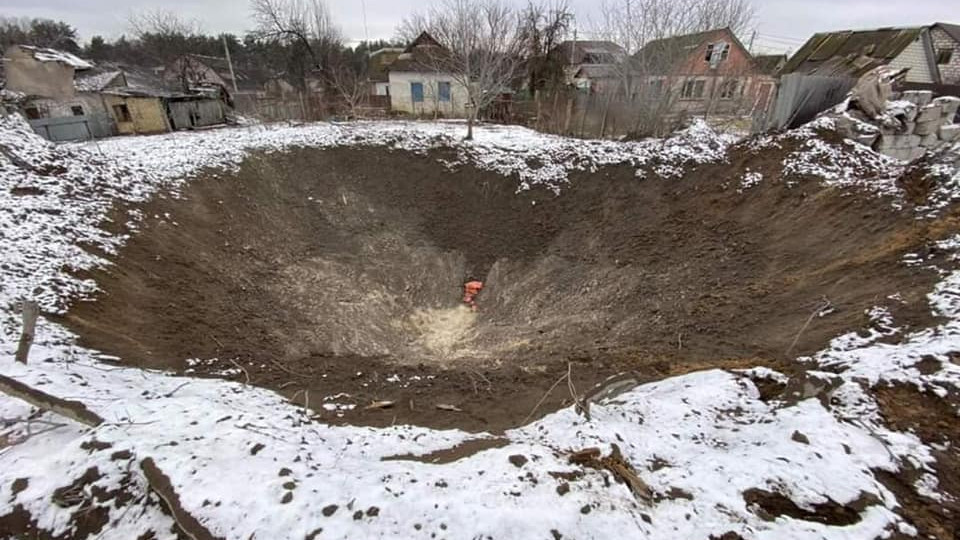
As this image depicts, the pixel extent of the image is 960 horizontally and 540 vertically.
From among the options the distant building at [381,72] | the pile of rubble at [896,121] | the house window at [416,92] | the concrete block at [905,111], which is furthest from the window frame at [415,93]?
the concrete block at [905,111]

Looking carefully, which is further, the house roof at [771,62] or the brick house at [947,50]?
the house roof at [771,62]

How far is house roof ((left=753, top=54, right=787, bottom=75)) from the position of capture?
28.6 metres

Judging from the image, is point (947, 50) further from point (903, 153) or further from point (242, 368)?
point (242, 368)

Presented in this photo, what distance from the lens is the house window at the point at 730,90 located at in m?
19.2

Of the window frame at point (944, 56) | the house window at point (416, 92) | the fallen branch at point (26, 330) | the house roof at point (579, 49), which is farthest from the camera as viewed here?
the house window at point (416, 92)

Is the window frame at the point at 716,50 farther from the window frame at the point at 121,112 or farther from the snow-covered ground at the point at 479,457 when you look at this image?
the window frame at the point at 121,112

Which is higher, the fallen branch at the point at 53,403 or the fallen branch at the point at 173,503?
the fallen branch at the point at 53,403

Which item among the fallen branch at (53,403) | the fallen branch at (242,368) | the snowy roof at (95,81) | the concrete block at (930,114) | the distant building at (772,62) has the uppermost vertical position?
the distant building at (772,62)

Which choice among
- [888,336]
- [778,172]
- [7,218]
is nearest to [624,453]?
[888,336]

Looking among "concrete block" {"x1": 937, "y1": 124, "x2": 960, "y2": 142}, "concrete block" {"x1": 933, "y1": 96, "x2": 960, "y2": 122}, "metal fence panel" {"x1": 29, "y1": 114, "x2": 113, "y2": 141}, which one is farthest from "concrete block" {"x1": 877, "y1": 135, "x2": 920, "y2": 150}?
"metal fence panel" {"x1": 29, "y1": 114, "x2": 113, "y2": 141}

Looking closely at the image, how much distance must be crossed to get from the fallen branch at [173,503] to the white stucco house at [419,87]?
26005 mm

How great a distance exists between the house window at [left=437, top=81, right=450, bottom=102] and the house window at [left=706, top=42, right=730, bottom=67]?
52.1 ft

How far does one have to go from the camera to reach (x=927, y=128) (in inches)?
369

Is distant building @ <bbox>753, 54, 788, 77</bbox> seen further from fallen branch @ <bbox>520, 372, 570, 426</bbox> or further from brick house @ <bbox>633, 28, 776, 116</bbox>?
fallen branch @ <bbox>520, 372, 570, 426</bbox>
